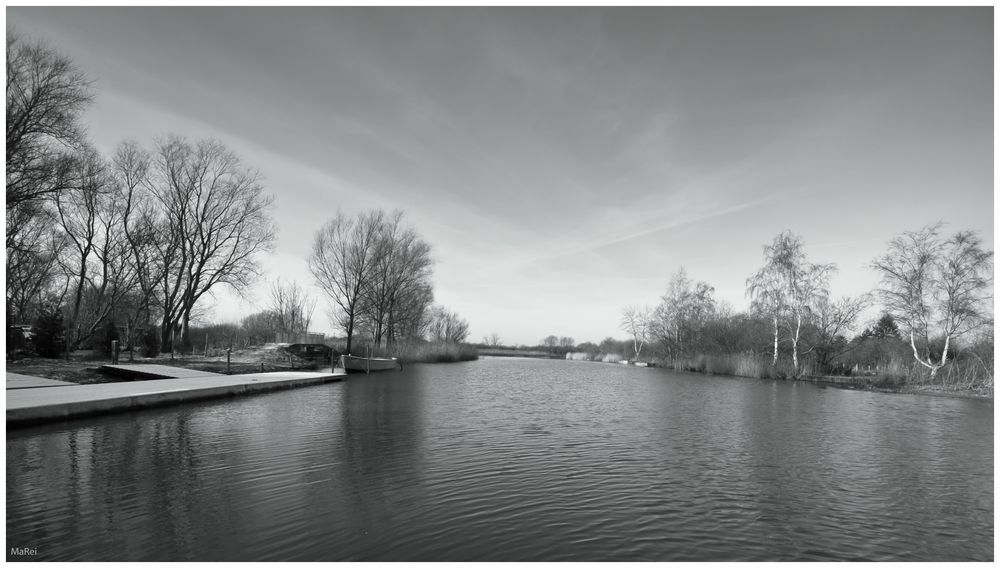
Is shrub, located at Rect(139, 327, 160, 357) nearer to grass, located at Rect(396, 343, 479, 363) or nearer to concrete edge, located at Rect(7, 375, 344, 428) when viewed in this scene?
concrete edge, located at Rect(7, 375, 344, 428)

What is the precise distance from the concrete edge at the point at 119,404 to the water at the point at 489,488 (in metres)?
0.35

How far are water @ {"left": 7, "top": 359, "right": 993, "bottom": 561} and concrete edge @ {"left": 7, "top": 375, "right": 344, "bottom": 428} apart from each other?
347mm

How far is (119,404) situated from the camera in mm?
11680

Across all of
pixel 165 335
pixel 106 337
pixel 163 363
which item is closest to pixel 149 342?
pixel 106 337

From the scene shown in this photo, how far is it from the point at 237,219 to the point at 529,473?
106 ft

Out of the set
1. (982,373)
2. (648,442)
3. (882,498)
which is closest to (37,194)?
(648,442)

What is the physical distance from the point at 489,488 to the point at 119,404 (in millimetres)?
9708

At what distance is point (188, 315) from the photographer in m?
33.0

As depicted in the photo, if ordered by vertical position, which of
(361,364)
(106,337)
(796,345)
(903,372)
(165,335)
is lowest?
(361,364)

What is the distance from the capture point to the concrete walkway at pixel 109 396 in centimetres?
991

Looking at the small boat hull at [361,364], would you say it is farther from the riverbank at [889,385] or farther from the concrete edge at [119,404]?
the riverbank at [889,385]

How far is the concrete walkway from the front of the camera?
390 inches

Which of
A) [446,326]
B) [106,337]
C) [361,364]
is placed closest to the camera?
[106,337]

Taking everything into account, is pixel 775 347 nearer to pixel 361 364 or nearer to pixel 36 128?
pixel 361 364
